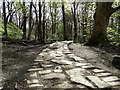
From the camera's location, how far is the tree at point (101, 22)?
28.5 feet

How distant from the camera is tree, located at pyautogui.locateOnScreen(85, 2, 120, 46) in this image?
342 inches

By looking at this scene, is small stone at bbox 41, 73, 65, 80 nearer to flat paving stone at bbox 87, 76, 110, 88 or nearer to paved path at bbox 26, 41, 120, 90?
paved path at bbox 26, 41, 120, 90

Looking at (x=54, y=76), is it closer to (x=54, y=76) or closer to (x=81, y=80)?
(x=54, y=76)

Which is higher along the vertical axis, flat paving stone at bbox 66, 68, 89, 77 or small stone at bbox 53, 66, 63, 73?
flat paving stone at bbox 66, 68, 89, 77

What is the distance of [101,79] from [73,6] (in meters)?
22.5

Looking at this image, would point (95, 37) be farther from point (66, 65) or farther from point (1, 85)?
point (1, 85)

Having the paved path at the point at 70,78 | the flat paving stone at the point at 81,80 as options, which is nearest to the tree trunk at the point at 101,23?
the paved path at the point at 70,78

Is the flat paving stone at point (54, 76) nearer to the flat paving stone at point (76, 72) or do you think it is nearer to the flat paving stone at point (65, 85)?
the flat paving stone at point (76, 72)

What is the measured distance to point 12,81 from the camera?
345cm

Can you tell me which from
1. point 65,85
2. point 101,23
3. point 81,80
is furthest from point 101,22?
point 65,85

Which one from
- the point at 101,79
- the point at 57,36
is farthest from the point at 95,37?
the point at 57,36

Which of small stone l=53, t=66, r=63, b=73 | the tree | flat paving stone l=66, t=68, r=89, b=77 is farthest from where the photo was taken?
the tree

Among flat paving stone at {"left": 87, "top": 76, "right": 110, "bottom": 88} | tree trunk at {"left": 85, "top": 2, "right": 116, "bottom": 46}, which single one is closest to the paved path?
flat paving stone at {"left": 87, "top": 76, "right": 110, "bottom": 88}

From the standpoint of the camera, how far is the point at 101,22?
350 inches
